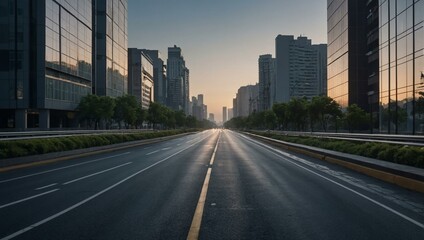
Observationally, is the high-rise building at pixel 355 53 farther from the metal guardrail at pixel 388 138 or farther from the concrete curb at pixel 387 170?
the concrete curb at pixel 387 170

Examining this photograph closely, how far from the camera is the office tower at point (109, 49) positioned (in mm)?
96312

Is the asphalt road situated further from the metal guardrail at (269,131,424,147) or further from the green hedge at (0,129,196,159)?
the green hedge at (0,129,196,159)

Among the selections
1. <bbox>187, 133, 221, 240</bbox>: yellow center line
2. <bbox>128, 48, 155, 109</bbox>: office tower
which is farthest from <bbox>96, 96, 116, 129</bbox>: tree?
<bbox>128, 48, 155, 109</bbox>: office tower

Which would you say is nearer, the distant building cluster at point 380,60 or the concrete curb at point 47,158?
the concrete curb at point 47,158

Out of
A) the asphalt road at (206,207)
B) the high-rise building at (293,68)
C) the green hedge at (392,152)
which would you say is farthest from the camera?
the high-rise building at (293,68)

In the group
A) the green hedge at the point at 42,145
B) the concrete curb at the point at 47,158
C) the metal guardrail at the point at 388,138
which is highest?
the metal guardrail at the point at 388,138

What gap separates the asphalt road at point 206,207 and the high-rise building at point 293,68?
148166mm

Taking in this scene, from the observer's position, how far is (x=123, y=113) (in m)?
80.1

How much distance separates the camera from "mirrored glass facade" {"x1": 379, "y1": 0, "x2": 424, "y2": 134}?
42.4 m

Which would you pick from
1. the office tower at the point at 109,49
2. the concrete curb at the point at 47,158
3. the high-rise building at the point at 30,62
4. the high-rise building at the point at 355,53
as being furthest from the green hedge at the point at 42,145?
the office tower at the point at 109,49

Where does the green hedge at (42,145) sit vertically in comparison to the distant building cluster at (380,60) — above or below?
below

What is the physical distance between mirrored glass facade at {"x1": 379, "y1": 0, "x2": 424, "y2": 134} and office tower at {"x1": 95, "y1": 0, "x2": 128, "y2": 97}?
63.6m

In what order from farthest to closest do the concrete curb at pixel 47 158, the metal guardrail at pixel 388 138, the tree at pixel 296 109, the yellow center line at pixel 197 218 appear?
the tree at pixel 296 109, the concrete curb at pixel 47 158, the metal guardrail at pixel 388 138, the yellow center line at pixel 197 218

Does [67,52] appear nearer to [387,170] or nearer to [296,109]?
[296,109]
